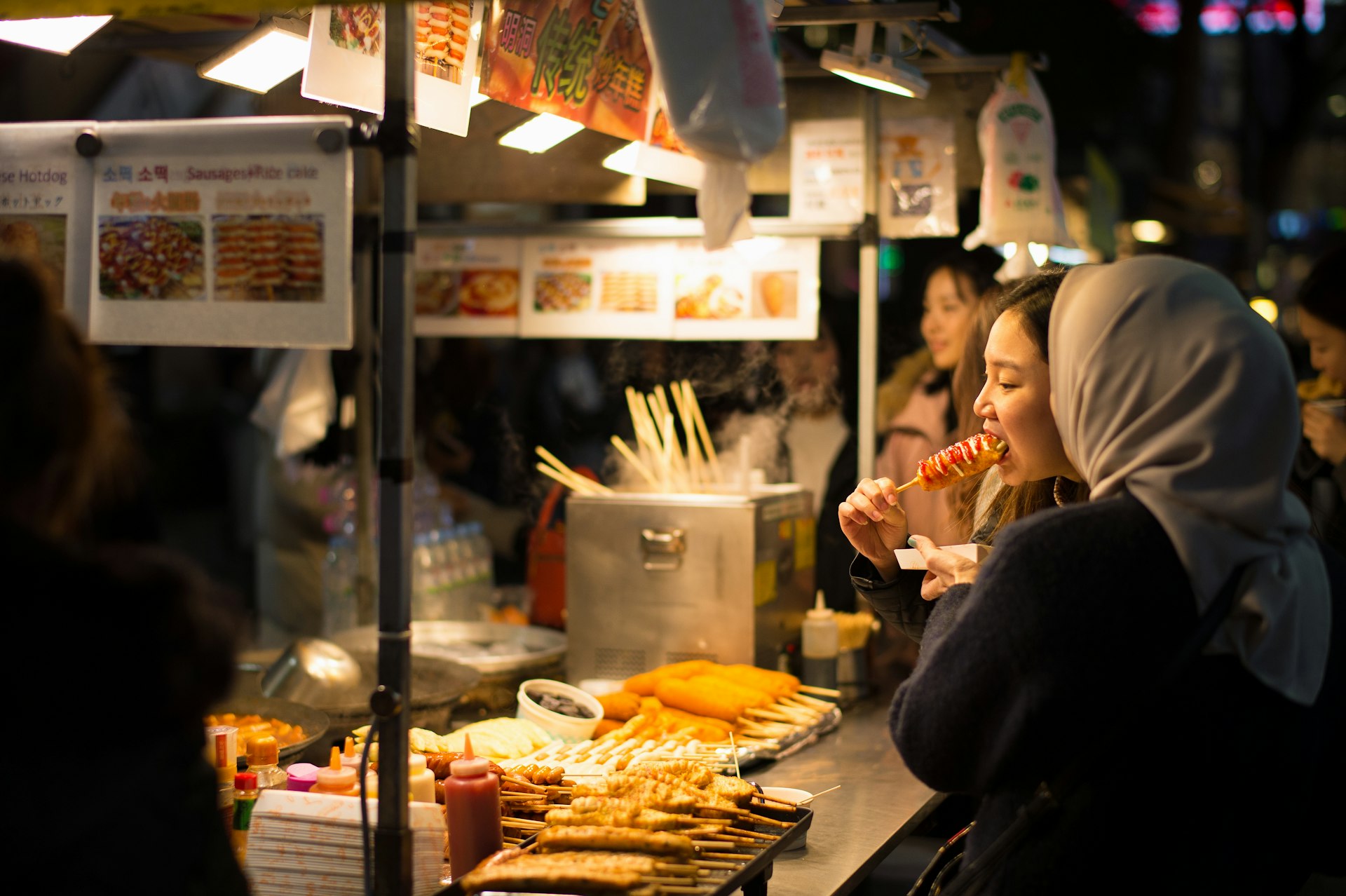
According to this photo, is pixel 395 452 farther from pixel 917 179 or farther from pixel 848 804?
pixel 917 179

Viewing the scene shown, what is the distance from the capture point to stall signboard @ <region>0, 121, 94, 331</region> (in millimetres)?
2502

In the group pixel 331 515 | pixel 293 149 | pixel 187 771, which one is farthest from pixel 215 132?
pixel 331 515

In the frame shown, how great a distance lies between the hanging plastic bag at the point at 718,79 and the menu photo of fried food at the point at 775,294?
257cm

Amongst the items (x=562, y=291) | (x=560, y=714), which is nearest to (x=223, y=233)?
(x=560, y=714)

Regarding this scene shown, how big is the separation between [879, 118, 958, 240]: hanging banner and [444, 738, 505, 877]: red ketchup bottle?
3237 millimetres

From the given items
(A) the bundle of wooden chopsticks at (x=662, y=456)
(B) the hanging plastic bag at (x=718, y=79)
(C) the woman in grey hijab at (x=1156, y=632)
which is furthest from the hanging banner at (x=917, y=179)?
(C) the woman in grey hijab at (x=1156, y=632)

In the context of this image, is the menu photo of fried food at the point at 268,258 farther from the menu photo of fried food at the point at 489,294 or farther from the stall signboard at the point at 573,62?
the menu photo of fried food at the point at 489,294

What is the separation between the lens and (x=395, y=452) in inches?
90.4

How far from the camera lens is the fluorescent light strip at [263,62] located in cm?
298

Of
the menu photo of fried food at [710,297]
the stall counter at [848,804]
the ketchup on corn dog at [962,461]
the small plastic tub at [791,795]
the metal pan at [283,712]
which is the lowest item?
the stall counter at [848,804]

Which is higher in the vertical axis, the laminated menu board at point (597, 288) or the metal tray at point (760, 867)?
the laminated menu board at point (597, 288)

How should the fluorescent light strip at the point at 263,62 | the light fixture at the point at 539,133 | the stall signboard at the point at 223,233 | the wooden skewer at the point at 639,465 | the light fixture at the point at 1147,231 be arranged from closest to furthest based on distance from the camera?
1. the stall signboard at the point at 223,233
2. the fluorescent light strip at the point at 263,62
3. the light fixture at the point at 539,133
4. the wooden skewer at the point at 639,465
5. the light fixture at the point at 1147,231

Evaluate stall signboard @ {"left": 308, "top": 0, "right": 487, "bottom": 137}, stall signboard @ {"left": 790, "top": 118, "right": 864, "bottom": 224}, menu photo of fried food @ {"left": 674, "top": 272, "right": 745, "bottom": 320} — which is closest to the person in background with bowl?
stall signboard @ {"left": 790, "top": 118, "right": 864, "bottom": 224}

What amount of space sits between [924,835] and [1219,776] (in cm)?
286
